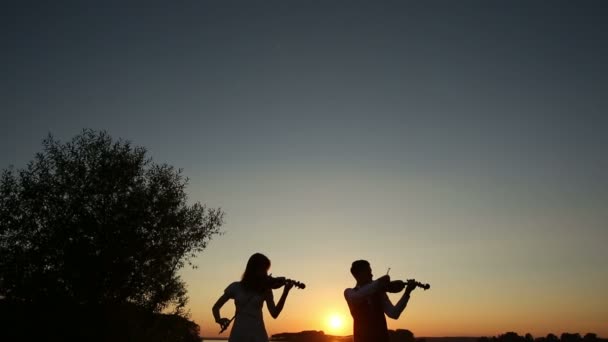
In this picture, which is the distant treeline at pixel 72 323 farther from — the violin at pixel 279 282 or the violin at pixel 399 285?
the violin at pixel 399 285

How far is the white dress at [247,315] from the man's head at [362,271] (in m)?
1.47

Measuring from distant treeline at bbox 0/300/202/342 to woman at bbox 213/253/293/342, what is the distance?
Result: 67.5ft

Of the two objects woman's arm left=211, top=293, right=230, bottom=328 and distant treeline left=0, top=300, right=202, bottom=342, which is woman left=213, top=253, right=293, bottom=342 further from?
distant treeline left=0, top=300, right=202, bottom=342

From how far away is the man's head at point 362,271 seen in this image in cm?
862

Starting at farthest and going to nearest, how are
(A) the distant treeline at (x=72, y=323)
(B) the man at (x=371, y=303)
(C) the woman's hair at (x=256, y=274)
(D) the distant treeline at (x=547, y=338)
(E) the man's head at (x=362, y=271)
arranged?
1. (D) the distant treeline at (x=547, y=338)
2. (A) the distant treeline at (x=72, y=323)
3. (E) the man's head at (x=362, y=271)
4. (C) the woman's hair at (x=256, y=274)
5. (B) the man at (x=371, y=303)

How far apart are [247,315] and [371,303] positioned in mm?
2000

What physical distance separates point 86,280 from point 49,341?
4.48m

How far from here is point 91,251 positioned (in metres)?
29.4

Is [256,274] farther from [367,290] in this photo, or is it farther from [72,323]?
[72,323]

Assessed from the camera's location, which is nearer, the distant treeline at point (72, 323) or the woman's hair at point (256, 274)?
the woman's hair at point (256, 274)

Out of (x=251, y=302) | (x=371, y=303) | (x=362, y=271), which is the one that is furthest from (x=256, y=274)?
(x=371, y=303)

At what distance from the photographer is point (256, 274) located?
8.32 m

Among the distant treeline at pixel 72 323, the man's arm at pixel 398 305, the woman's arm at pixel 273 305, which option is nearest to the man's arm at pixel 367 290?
the man's arm at pixel 398 305

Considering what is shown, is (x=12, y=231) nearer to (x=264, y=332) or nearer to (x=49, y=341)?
(x=49, y=341)
